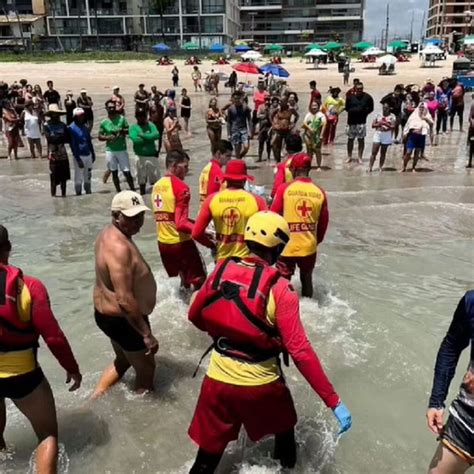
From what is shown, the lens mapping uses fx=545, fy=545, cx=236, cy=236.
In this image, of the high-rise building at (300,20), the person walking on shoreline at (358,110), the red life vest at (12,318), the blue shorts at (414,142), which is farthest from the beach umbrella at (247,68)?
the high-rise building at (300,20)

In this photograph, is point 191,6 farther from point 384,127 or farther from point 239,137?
point 384,127

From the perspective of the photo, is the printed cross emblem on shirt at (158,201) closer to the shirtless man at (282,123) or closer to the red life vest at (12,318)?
the red life vest at (12,318)

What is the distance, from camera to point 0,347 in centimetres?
323

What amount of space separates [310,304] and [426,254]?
281 centimetres

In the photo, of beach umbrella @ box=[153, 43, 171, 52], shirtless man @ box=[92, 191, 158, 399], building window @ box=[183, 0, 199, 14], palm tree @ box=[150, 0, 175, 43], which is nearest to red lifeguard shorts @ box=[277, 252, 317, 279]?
shirtless man @ box=[92, 191, 158, 399]

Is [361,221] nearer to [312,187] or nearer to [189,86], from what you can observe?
[312,187]

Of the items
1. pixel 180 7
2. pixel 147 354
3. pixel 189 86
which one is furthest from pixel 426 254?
pixel 180 7

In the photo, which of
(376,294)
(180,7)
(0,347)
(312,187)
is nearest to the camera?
(0,347)

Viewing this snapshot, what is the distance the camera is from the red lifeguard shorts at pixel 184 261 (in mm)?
5895

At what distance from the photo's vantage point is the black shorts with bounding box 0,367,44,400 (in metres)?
3.30

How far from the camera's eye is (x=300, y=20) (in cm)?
10425

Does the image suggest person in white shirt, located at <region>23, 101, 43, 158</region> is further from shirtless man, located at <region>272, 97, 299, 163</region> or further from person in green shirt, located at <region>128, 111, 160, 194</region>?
shirtless man, located at <region>272, 97, 299, 163</region>

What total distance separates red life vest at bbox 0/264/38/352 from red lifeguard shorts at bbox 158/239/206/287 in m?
2.70

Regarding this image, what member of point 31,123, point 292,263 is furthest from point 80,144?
point 292,263
